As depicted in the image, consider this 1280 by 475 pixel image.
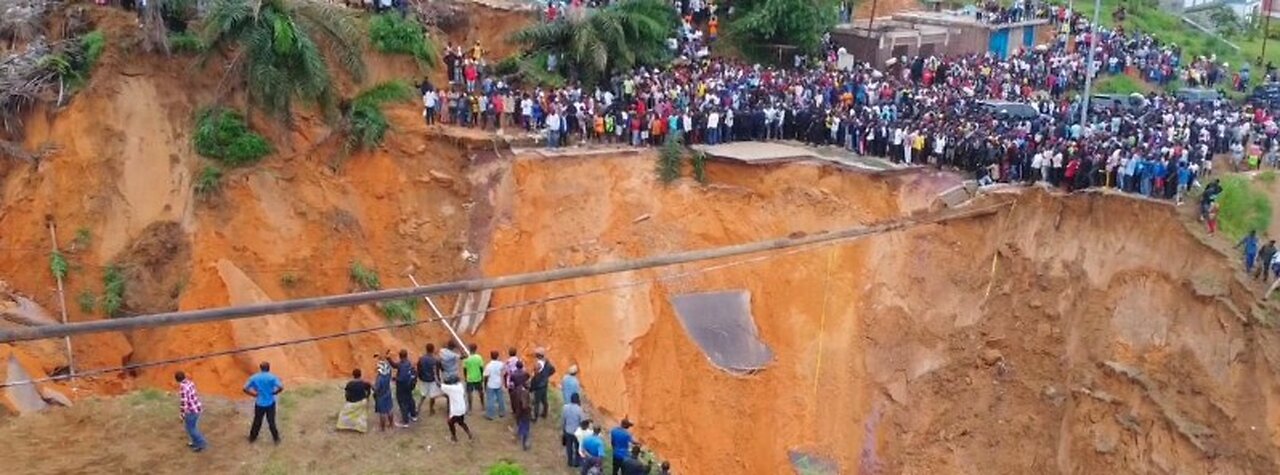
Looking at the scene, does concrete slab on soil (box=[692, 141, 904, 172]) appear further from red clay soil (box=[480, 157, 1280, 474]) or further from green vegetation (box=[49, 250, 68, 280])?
green vegetation (box=[49, 250, 68, 280])

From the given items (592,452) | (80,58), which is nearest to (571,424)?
(592,452)

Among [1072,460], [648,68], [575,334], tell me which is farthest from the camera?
[648,68]

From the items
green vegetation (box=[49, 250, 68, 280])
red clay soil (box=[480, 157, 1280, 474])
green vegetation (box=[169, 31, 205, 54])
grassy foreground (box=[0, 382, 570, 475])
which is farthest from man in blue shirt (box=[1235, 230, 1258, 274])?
green vegetation (box=[49, 250, 68, 280])

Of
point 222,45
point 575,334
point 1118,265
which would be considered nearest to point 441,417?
point 575,334

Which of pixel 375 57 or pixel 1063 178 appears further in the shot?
pixel 375 57

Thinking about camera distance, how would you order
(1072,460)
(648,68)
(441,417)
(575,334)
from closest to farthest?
1. (441,417)
2. (1072,460)
3. (575,334)
4. (648,68)

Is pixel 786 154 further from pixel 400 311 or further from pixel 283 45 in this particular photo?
pixel 283 45

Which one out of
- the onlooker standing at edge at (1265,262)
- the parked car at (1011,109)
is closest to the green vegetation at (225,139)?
the parked car at (1011,109)

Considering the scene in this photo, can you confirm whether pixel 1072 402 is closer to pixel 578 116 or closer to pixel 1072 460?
pixel 1072 460
